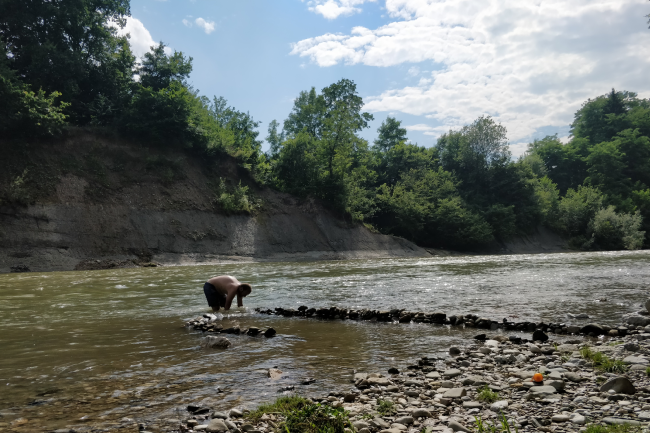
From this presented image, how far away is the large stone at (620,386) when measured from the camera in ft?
14.8

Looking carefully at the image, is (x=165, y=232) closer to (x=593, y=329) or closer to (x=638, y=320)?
(x=593, y=329)

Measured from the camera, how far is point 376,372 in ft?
20.3

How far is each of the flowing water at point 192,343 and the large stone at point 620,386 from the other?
2.88 m

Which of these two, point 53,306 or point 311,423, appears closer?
point 311,423

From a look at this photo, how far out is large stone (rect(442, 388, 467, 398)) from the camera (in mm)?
4842

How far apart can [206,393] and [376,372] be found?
252 cm

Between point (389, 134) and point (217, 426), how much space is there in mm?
87857

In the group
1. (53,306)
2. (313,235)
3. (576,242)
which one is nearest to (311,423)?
(53,306)

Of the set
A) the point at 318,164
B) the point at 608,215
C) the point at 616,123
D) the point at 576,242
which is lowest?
the point at 576,242

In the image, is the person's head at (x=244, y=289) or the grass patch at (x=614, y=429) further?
the person's head at (x=244, y=289)

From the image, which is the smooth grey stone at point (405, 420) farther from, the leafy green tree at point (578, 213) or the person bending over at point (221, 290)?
the leafy green tree at point (578, 213)

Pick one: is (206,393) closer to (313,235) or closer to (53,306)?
(53,306)

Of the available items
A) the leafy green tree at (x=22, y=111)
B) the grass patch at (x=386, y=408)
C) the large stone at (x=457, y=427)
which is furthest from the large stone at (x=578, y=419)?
the leafy green tree at (x=22, y=111)

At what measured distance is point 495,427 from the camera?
151 inches
